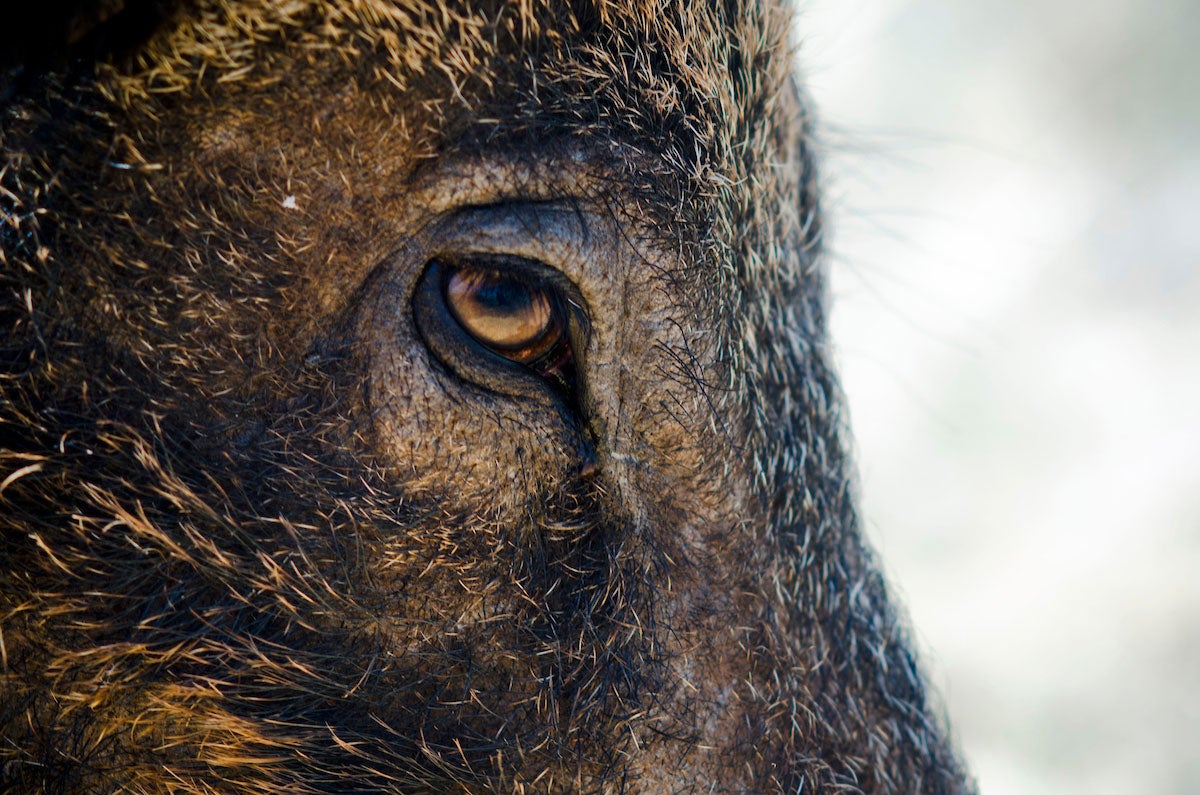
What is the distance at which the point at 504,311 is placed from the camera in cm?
178

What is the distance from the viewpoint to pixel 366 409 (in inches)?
68.4

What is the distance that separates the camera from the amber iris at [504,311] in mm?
1760

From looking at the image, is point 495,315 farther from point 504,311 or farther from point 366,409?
point 366,409

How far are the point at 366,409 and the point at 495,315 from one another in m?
0.26

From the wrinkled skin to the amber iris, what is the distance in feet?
0.11

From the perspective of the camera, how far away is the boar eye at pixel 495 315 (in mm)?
1755

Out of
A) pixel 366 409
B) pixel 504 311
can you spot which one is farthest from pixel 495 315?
pixel 366 409

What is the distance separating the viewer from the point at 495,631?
71.8 inches

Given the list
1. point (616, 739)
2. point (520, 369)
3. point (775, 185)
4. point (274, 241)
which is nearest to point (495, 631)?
point (616, 739)

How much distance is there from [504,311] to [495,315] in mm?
16

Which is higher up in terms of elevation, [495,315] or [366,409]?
[495,315]

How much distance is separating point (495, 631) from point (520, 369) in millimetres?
444

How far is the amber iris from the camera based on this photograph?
1.76 m

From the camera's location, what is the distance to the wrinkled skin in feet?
5.46
